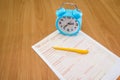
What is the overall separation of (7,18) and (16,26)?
0.29 ft

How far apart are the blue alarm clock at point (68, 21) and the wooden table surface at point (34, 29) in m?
0.06

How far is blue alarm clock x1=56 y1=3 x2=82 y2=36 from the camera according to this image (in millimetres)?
575

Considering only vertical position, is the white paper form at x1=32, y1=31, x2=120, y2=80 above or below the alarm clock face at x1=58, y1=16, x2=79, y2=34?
below

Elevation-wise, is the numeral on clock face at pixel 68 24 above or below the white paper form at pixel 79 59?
above

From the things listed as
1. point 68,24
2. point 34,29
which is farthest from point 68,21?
point 34,29

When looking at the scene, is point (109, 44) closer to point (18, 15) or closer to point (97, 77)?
point (97, 77)

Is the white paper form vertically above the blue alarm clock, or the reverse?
the blue alarm clock

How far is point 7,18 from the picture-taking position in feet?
2.32

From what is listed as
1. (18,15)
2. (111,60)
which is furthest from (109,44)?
(18,15)

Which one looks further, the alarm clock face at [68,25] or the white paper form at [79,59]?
the alarm clock face at [68,25]

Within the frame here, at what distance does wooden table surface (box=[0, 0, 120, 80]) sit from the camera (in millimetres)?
504

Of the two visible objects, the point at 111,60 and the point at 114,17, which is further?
the point at 114,17

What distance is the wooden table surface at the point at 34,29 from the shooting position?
0.50 m

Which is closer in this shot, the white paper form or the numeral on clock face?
the white paper form
